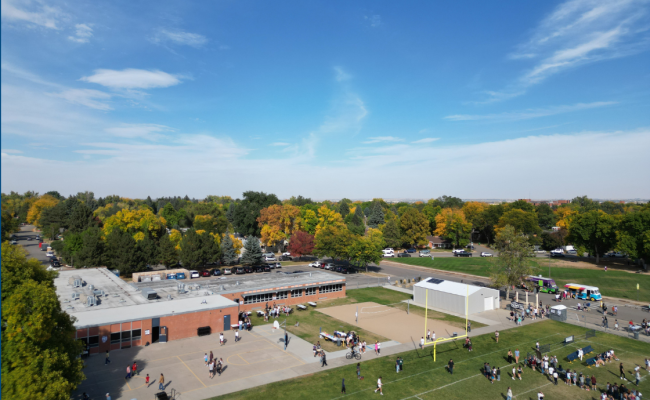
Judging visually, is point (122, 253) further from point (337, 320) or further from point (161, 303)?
point (337, 320)

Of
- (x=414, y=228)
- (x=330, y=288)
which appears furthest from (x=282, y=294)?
(x=414, y=228)

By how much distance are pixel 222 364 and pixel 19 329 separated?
13462mm

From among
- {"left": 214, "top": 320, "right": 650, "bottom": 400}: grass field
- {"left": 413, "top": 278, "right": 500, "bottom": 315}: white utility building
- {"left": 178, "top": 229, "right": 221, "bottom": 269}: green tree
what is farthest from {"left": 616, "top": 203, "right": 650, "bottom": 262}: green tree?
{"left": 178, "top": 229, "right": 221, "bottom": 269}: green tree

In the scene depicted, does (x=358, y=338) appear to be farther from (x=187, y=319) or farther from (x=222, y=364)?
(x=187, y=319)

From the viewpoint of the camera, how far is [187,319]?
107 feet

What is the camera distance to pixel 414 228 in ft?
305

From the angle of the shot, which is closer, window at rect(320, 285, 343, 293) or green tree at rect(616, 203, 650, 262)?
window at rect(320, 285, 343, 293)

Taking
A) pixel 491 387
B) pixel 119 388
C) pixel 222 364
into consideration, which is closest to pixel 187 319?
pixel 222 364

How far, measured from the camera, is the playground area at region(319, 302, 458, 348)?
34.5 meters

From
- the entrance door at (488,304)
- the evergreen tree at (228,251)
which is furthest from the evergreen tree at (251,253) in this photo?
the entrance door at (488,304)

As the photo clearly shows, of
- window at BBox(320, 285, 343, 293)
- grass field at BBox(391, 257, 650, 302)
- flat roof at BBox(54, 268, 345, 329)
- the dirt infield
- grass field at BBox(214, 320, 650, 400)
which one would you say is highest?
flat roof at BBox(54, 268, 345, 329)

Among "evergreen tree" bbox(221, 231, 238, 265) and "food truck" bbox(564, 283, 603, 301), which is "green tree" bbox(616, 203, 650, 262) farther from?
"evergreen tree" bbox(221, 231, 238, 265)

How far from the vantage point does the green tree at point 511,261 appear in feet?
147

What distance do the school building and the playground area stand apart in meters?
5.46
